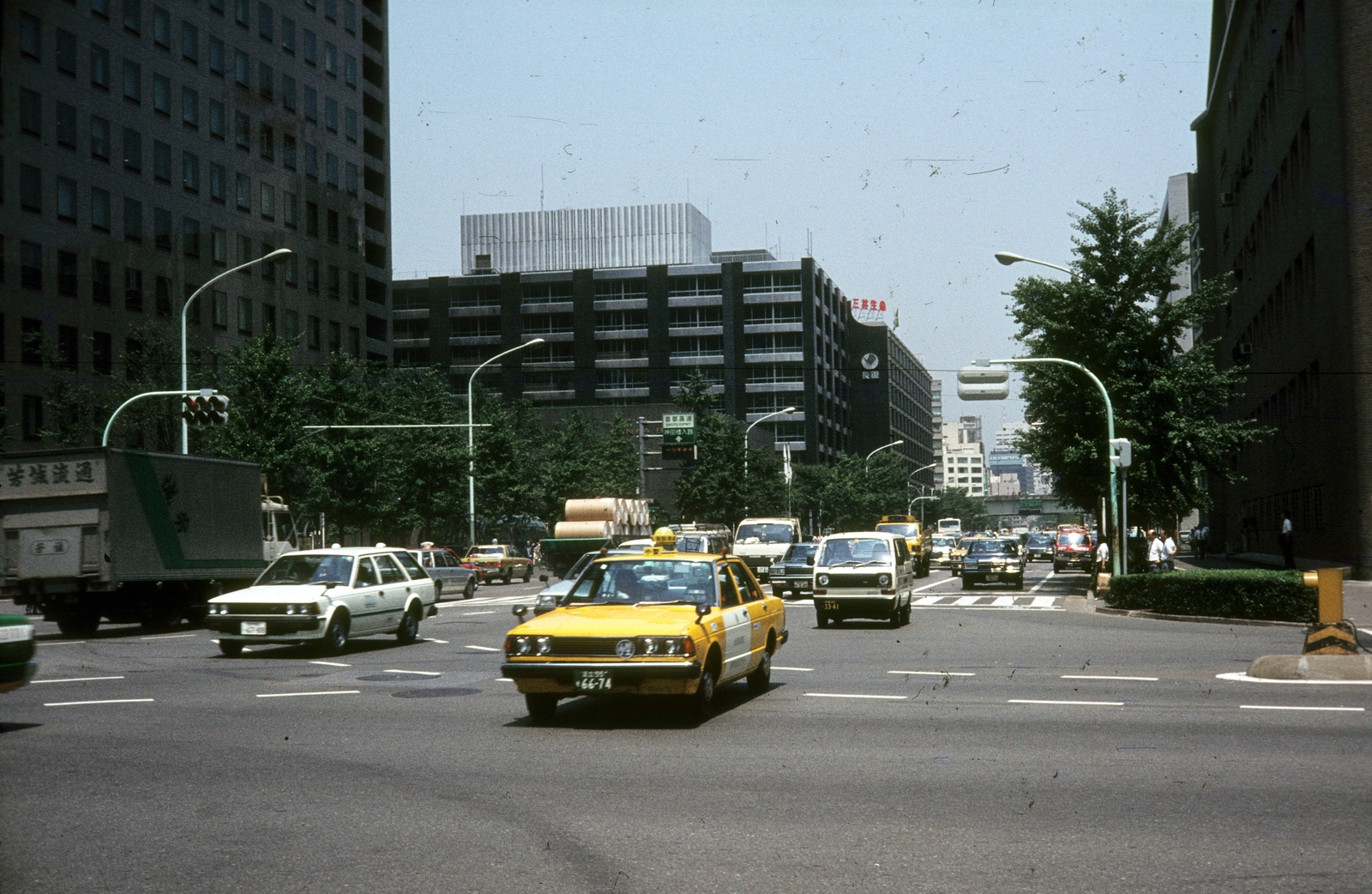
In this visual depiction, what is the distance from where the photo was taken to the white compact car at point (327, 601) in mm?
18688

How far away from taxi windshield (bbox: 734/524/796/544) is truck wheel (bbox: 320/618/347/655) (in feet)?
80.9

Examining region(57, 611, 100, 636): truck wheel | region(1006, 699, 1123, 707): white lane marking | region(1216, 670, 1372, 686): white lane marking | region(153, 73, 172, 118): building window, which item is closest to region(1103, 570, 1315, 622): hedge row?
region(1216, 670, 1372, 686): white lane marking

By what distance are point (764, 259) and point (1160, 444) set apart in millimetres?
84547

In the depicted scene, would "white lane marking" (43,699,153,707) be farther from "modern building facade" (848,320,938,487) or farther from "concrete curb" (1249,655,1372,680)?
"modern building facade" (848,320,938,487)

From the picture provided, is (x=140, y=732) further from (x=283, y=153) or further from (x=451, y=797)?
(x=283, y=153)

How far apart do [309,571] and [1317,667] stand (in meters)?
13.8

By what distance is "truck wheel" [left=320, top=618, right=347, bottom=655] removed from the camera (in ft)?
62.3

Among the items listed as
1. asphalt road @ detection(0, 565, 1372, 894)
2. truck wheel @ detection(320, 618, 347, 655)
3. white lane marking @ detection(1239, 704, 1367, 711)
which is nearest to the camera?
asphalt road @ detection(0, 565, 1372, 894)

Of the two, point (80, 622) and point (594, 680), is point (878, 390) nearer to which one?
point (80, 622)

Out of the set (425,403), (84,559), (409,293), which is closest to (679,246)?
(409,293)

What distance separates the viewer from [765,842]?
6797 millimetres

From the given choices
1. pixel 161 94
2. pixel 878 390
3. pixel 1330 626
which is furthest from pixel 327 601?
pixel 878 390

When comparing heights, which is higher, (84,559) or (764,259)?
(764,259)

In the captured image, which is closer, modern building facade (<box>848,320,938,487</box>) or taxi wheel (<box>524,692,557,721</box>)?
taxi wheel (<box>524,692,557,721</box>)
